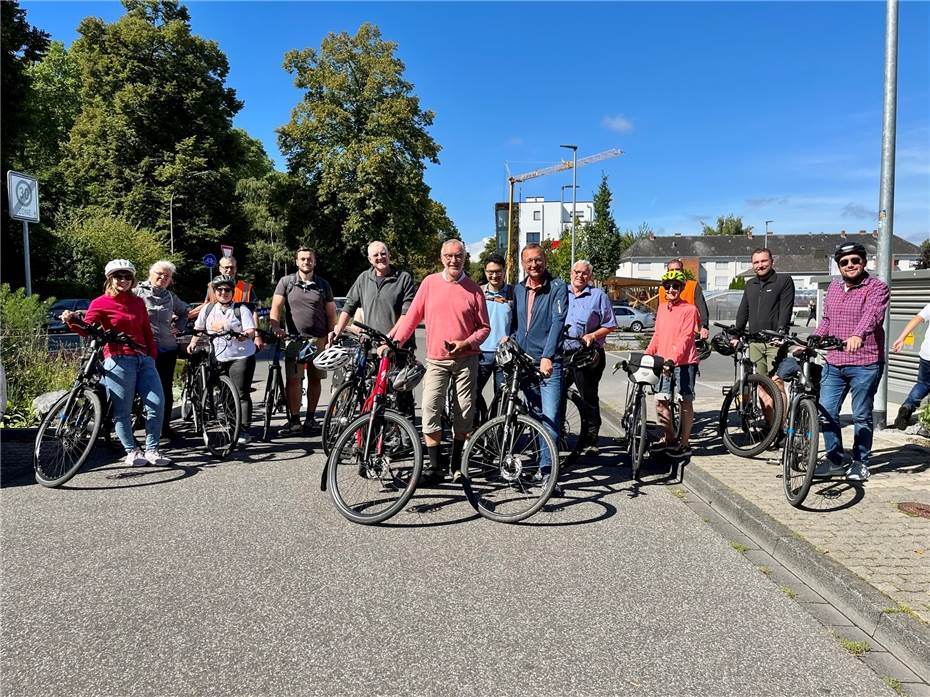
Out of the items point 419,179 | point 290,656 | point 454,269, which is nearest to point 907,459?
point 454,269

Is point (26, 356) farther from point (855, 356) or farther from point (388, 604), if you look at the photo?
point (855, 356)

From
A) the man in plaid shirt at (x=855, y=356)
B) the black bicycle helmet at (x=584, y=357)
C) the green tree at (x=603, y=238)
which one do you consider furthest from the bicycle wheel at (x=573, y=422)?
the green tree at (x=603, y=238)

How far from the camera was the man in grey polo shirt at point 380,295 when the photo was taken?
668 centimetres

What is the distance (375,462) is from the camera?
499cm

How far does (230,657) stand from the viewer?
2.98m

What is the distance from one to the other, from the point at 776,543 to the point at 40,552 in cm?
456

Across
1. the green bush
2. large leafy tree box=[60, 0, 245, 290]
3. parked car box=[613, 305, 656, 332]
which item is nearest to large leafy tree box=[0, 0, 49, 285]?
large leafy tree box=[60, 0, 245, 290]

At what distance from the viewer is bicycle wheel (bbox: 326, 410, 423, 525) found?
4734 millimetres

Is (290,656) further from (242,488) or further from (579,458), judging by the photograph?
(579,458)

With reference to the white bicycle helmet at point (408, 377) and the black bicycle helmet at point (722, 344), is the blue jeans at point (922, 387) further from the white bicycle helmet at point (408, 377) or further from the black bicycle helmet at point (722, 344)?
the white bicycle helmet at point (408, 377)

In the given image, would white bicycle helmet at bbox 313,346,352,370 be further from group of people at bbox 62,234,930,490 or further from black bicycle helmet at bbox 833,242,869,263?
black bicycle helmet at bbox 833,242,869,263

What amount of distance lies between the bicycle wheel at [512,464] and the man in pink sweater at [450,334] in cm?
48

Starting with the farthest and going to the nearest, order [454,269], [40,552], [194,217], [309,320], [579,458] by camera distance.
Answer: [194,217] < [309,320] < [579,458] < [454,269] < [40,552]

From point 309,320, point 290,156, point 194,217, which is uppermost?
point 290,156
